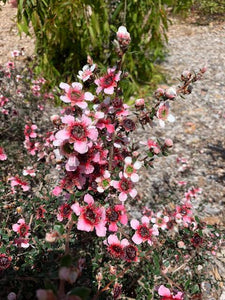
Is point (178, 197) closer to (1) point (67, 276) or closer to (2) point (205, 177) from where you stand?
(2) point (205, 177)

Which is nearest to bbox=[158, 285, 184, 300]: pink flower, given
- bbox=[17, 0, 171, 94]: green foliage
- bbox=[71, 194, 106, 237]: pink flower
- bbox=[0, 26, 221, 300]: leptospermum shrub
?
bbox=[0, 26, 221, 300]: leptospermum shrub

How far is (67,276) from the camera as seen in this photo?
1.85ft

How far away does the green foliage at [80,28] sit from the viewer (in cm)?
320

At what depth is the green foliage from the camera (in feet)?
10.5

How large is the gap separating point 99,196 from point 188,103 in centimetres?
311

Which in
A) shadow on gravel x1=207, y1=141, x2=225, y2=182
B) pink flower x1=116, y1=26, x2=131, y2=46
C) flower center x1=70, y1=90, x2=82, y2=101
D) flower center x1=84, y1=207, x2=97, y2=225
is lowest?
shadow on gravel x1=207, y1=141, x2=225, y2=182

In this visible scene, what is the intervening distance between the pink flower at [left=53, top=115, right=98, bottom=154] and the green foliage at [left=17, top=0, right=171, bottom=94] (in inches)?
95.0

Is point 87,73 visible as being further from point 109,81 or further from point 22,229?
point 22,229

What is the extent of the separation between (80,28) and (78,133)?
112 inches

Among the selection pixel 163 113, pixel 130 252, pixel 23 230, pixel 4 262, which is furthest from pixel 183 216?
pixel 4 262

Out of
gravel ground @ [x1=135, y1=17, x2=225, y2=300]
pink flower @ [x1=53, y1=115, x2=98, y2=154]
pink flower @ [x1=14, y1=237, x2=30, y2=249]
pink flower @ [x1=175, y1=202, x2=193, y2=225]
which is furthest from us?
gravel ground @ [x1=135, y1=17, x2=225, y2=300]

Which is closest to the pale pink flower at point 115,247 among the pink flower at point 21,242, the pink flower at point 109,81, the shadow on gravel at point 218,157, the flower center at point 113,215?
the flower center at point 113,215

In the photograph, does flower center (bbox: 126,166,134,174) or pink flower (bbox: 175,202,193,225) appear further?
pink flower (bbox: 175,202,193,225)

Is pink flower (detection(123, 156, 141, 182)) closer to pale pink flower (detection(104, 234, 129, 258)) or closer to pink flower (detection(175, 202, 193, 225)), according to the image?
pale pink flower (detection(104, 234, 129, 258))
